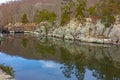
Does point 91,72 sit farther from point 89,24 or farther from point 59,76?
point 89,24

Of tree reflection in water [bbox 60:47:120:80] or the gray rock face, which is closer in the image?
tree reflection in water [bbox 60:47:120:80]

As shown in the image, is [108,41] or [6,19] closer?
[108,41]

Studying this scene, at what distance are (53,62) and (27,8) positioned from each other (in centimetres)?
12824

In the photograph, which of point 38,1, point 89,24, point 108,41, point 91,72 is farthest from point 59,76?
point 38,1

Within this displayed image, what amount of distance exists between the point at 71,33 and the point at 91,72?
1593 inches

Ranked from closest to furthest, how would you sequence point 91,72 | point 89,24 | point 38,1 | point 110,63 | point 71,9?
point 91,72 < point 110,63 < point 89,24 < point 71,9 < point 38,1

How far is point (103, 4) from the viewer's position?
201 feet

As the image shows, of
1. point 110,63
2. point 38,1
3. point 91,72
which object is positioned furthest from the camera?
point 38,1

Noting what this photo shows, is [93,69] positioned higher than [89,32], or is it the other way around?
[89,32]

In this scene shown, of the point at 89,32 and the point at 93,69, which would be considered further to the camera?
the point at 89,32

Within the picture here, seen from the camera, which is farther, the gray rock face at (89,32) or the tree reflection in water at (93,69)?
the gray rock face at (89,32)

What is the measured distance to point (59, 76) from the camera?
75.5 feet

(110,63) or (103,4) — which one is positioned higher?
(103,4)

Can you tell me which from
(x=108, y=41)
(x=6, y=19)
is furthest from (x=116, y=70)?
(x=6, y=19)
